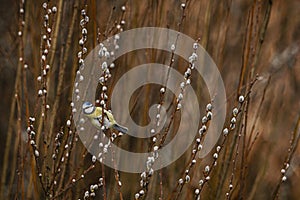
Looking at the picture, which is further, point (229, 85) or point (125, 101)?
point (229, 85)

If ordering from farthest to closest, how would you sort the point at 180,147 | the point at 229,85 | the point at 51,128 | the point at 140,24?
the point at 229,85
the point at 140,24
the point at 180,147
the point at 51,128

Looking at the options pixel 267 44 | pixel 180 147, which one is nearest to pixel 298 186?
pixel 267 44

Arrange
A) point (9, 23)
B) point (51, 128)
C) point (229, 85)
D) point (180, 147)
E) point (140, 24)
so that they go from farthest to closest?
point (9, 23) < point (229, 85) < point (140, 24) < point (180, 147) < point (51, 128)

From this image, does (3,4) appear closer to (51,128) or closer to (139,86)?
(139,86)

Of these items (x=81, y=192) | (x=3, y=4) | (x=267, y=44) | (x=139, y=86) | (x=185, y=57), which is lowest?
(x=81, y=192)

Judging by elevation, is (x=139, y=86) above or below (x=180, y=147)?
above

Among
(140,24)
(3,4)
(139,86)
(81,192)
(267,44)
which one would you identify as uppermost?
(3,4)

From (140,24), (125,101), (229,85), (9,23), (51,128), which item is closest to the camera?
(51,128)

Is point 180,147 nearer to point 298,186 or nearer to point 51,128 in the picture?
point 51,128

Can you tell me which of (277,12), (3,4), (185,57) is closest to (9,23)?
(3,4)
